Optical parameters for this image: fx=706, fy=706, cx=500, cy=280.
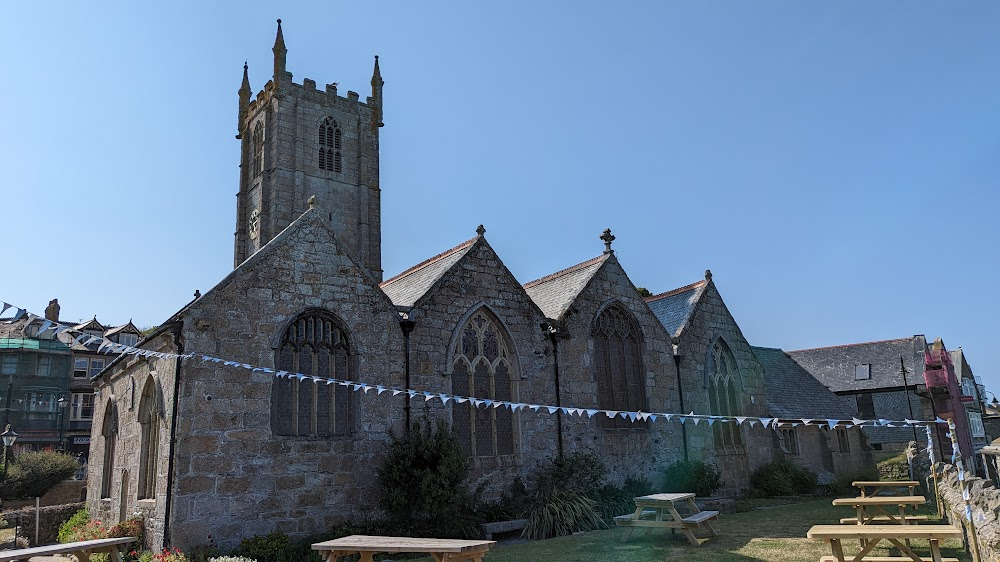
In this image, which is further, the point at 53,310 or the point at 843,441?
the point at 53,310

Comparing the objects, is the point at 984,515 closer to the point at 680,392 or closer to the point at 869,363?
the point at 680,392

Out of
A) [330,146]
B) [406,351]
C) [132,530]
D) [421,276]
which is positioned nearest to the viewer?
[132,530]

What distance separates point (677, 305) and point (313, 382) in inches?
Answer: 476

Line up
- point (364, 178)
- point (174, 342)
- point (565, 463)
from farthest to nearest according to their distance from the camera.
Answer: point (364, 178)
point (565, 463)
point (174, 342)

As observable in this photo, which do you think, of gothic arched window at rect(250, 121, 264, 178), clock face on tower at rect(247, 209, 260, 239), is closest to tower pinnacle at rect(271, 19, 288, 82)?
gothic arched window at rect(250, 121, 264, 178)

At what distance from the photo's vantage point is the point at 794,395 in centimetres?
2339

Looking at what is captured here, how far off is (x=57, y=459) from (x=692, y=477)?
25.1 m

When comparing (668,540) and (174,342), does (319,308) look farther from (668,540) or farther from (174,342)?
(668,540)

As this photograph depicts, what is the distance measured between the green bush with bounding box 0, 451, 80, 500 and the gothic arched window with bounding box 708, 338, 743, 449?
973 inches

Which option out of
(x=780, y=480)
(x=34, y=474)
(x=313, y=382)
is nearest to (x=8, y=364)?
(x=34, y=474)

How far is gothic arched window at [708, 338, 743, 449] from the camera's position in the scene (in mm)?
19997

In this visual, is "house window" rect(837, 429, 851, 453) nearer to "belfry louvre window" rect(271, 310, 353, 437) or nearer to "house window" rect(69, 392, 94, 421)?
"belfry louvre window" rect(271, 310, 353, 437)

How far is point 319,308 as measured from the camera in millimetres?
13641

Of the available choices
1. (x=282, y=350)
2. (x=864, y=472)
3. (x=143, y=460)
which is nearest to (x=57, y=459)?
(x=143, y=460)
